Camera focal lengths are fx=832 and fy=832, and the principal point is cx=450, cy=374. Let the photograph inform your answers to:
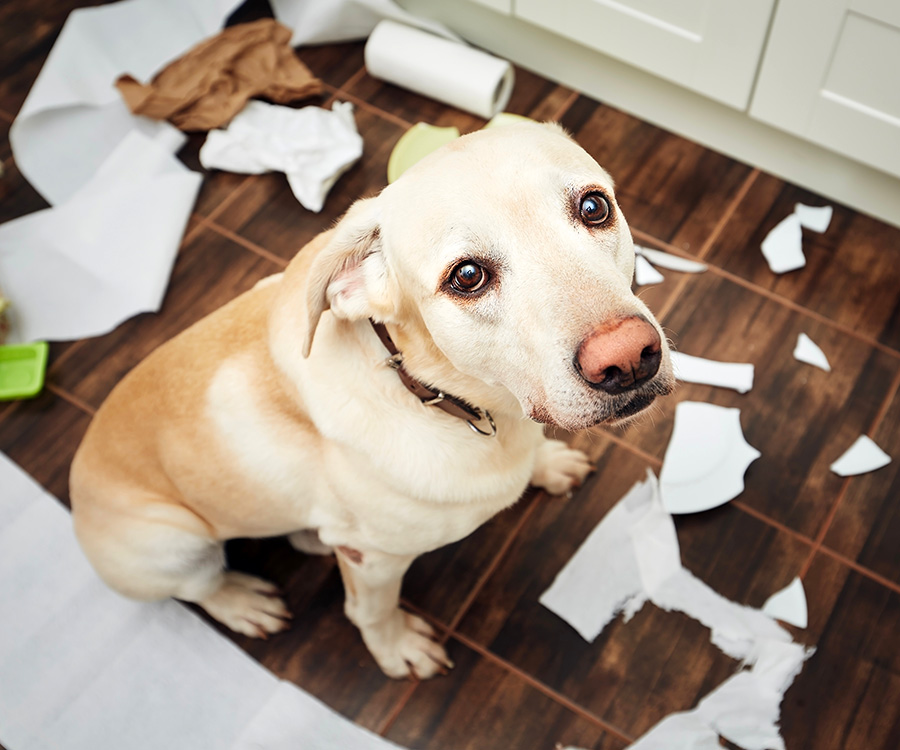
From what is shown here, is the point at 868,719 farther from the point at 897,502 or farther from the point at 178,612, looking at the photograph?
the point at 178,612

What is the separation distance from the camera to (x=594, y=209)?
128cm

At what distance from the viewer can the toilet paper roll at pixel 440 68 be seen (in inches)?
112

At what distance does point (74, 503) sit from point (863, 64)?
7.47ft

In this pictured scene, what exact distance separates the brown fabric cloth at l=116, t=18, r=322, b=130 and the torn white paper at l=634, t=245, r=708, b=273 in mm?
1324

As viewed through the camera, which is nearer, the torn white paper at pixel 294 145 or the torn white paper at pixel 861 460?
the torn white paper at pixel 861 460

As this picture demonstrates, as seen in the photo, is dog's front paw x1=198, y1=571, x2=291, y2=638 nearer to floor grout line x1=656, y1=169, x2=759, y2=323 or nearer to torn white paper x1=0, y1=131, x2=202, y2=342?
torn white paper x1=0, y1=131, x2=202, y2=342

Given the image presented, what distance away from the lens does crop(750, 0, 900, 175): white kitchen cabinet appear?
2.14m

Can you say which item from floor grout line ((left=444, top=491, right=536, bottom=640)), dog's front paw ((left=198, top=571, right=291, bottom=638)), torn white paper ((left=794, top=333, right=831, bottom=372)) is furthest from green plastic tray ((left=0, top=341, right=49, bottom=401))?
torn white paper ((left=794, top=333, right=831, bottom=372))

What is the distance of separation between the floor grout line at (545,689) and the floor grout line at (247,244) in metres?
1.32

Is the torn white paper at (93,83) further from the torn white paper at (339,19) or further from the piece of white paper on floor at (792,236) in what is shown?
the piece of white paper on floor at (792,236)

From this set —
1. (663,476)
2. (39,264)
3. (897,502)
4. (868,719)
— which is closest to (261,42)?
(39,264)

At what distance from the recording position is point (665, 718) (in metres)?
1.96

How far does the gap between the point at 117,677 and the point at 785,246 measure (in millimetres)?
2257

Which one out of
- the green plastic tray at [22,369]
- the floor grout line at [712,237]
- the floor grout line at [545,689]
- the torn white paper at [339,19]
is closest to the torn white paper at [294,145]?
the torn white paper at [339,19]
